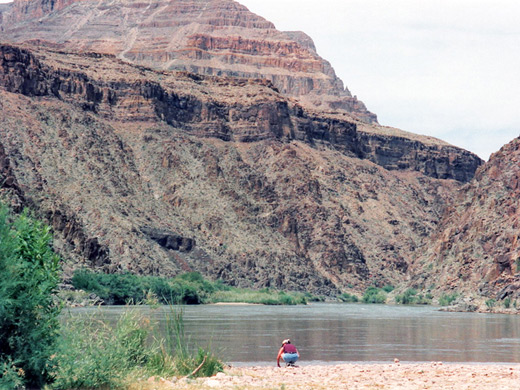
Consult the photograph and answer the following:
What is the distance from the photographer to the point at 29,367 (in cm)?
2147

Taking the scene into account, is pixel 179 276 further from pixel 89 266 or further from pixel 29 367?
pixel 29 367

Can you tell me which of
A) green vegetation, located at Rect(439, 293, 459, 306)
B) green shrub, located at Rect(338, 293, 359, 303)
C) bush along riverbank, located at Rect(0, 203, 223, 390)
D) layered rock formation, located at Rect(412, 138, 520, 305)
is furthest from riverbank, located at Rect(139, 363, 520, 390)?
green shrub, located at Rect(338, 293, 359, 303)

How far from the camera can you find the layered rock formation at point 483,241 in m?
93.9

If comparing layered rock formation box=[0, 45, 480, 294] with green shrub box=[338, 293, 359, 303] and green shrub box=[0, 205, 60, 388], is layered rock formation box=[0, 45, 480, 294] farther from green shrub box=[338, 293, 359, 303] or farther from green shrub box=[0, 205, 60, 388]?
green shrub box=[0, 205, 60, 388]

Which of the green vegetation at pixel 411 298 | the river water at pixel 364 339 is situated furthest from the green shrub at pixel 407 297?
the river water at pixel 364 339

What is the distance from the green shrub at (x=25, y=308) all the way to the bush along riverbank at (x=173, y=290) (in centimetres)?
5557

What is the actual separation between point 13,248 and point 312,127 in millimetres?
166318

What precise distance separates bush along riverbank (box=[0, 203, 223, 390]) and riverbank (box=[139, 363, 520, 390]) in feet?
3.39

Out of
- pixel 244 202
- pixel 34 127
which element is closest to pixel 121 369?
pixel 34 127

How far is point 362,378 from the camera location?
27.8 m

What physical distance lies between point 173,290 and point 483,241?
3489 cm

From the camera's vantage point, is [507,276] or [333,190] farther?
[333,190]

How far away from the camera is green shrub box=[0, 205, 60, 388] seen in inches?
808

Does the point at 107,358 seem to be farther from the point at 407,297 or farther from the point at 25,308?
the point at 407,297
